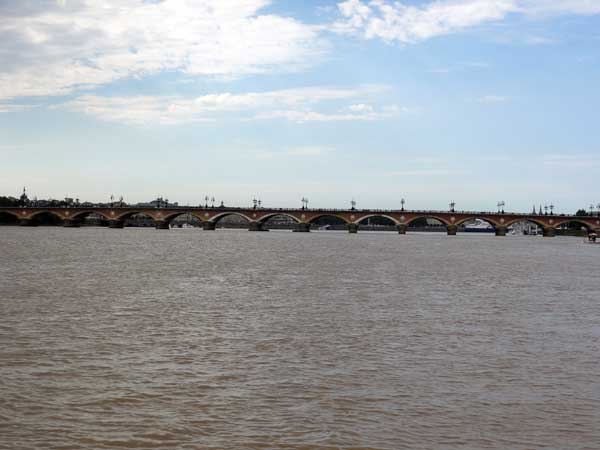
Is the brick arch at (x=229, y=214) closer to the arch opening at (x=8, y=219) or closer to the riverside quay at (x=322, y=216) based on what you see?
the riverside quay at (x=322, y=216)

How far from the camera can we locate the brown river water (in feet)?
33.3

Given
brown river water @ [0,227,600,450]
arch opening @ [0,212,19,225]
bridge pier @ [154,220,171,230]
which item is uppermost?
arch opening @ [0,212,19,225]

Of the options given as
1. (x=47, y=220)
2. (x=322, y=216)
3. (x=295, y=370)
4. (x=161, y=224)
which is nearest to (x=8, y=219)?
(x=47, y=220)

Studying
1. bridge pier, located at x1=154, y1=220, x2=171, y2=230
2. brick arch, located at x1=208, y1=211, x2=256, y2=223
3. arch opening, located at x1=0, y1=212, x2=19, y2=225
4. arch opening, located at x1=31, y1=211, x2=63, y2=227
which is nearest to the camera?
brick arch, located at x1=208, y1=211, x2=256, y2=223

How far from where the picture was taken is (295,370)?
14156 mm

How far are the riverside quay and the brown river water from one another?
398ft

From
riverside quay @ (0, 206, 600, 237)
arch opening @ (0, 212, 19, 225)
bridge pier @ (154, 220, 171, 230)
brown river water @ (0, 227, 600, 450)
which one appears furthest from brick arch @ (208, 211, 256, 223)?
brown river water @ (0, 227, 600, 450)

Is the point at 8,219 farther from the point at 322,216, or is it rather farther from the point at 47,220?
the point at 322,216

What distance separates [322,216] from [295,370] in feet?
460

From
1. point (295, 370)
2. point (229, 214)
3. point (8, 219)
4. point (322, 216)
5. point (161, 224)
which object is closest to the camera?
point (295, 370)

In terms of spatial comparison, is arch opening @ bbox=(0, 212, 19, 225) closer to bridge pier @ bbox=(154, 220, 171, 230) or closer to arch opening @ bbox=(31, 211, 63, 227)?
arch opening @ bbox=(31, 211, 63, 227)

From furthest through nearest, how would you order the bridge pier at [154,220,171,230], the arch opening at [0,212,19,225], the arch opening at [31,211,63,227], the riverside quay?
the arch opening at [31,211,63,227] → the arch opening at [0,212,19,225] → the bridge pier at [154,220,171,230] → the riverside quay

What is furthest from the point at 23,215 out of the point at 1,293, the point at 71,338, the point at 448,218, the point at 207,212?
the point at 71,338

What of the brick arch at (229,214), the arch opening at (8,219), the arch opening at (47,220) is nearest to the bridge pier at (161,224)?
the brick arch at (229,214)
